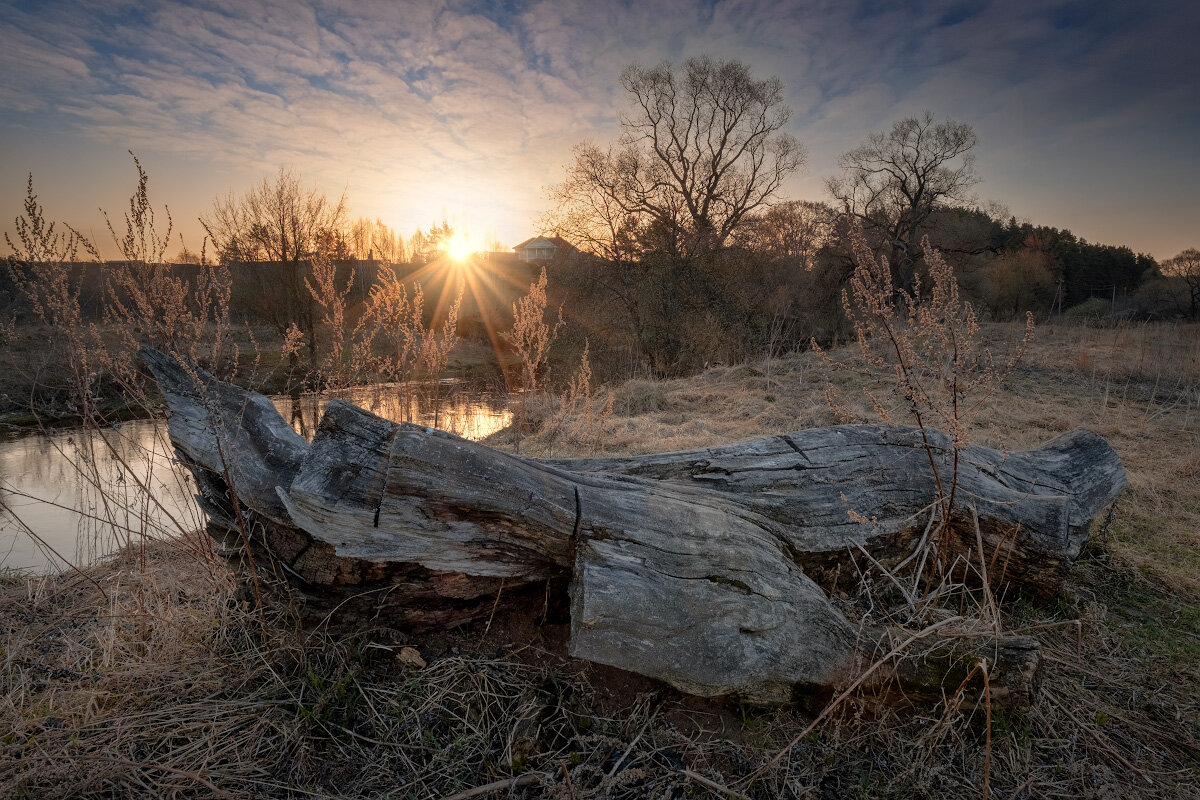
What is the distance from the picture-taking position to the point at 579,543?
2.10m

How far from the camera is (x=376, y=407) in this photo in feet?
16.8

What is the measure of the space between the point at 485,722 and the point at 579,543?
0.72m

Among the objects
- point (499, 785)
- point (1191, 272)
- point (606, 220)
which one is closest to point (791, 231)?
point (606, 220)

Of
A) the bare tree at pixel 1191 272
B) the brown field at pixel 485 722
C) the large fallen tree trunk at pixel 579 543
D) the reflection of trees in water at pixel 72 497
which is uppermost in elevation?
the bare tree at pixel 1191 272

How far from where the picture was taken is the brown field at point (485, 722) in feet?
5.68

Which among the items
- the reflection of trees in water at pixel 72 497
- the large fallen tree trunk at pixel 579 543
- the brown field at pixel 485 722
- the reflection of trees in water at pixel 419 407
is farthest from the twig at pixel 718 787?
the reflection of trees in water at pixel 72 497

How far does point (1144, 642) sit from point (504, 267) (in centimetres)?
3178

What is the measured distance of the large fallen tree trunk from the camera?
1.93 m

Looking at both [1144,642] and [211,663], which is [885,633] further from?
[211,663]

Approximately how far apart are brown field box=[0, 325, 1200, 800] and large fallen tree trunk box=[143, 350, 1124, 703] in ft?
0.57

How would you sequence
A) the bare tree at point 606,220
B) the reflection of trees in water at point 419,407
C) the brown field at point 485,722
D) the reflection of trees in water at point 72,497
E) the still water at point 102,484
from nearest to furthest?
1. the brown field at point 485,722
2. the still water at point 102,484
3. the reflection of trees in water at point 72,497
4. the reflection of trees in water at point 419,407
5. the bare tree at point 606,220

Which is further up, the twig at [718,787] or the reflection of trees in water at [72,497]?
the twig at [718,787]

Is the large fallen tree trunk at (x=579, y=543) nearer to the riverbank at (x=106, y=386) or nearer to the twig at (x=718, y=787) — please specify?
the twig at (x=718, y=787)

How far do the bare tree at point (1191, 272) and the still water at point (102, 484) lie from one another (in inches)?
1140
